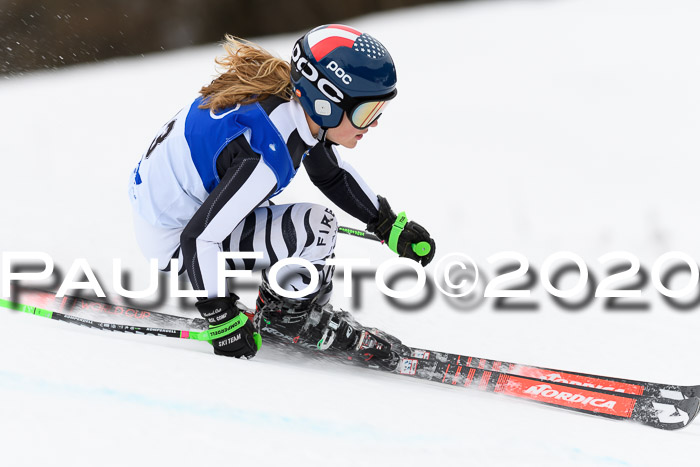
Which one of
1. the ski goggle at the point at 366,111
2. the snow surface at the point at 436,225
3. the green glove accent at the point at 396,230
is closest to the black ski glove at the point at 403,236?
the green glove accent at the point at 396,230

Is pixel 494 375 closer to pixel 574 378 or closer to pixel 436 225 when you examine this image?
pixel 574 378

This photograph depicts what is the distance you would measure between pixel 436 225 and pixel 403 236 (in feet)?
6.01

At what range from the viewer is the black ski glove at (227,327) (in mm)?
2299

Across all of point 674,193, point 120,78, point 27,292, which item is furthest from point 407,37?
point 27,292

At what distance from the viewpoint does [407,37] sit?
9.54 meters

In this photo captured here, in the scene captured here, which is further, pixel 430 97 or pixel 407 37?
pixel 407 37

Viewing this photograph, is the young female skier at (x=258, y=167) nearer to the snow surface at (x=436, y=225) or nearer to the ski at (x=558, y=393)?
the snow surface at (x=436, y=225)

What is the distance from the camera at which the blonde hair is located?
2396mm

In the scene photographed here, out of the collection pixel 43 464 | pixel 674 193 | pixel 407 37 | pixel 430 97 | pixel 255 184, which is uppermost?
pixel 407 37

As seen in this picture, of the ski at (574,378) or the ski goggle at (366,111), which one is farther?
the ski at (574,378)

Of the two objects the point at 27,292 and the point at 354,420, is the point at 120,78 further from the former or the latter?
the point at 354,420

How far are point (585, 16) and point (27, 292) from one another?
29.4 feet

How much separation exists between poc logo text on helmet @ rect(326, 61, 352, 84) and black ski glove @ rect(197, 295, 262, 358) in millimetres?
791

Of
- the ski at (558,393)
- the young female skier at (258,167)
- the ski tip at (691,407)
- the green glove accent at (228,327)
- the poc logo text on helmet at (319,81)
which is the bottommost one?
the green glove accent at (228,327)
